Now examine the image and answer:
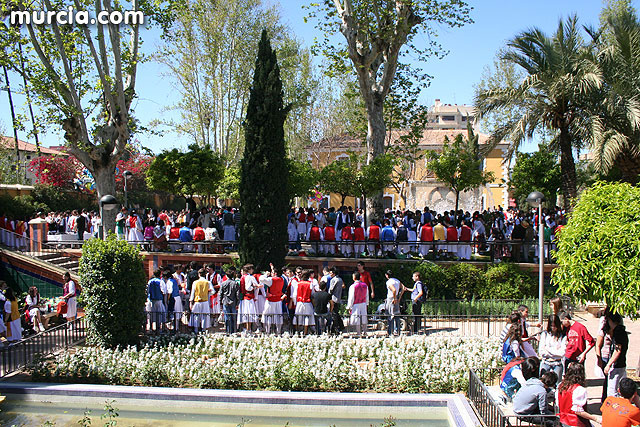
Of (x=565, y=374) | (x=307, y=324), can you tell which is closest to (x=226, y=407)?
(x=307, y=324)

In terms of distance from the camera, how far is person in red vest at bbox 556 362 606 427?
6.88 meters

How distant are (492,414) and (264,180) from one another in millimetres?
10638

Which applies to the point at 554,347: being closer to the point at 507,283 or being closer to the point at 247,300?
the point at 247,300

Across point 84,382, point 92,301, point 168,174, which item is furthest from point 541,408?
point 168,174

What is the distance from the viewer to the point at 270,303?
13.1 metres

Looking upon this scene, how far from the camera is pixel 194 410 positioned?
922 centimetres

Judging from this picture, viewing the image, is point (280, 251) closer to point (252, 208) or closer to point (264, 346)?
point (252, 208)

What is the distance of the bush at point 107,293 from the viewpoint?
11586mm

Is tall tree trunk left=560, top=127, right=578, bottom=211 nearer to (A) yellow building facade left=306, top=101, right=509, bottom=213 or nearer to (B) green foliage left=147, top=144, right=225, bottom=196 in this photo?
(B) green foliage left=147, top=144, right=225, bottom=196

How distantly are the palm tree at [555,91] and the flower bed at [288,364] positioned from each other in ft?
28.4

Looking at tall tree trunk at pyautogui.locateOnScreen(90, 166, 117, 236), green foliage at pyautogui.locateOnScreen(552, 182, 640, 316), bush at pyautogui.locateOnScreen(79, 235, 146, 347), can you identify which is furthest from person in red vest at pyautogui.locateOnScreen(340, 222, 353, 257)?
green foliage at pyautogui.locateOnScreen(552, 182, 640, 316)

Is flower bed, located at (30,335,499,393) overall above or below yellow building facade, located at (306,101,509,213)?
below

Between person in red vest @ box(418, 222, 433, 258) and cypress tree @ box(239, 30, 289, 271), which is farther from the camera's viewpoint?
person in red vest @ box(418, 222, 433, 258)

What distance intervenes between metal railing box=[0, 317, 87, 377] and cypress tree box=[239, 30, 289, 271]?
17.9 ft
